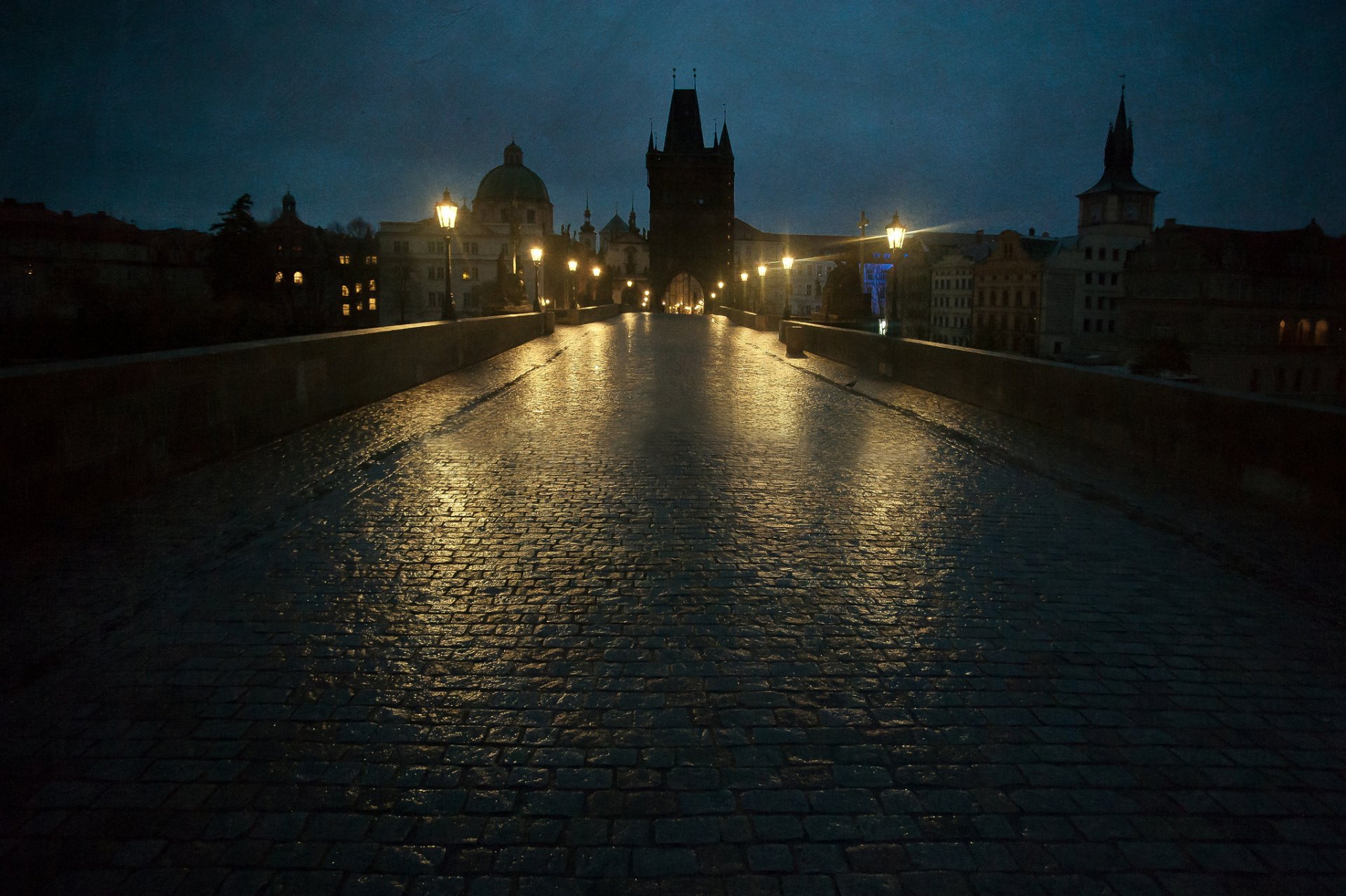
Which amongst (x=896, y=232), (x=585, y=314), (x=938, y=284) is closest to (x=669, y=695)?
(x=896, y=232)

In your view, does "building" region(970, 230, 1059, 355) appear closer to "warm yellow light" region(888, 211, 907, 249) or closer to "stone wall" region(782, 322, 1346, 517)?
"warm yellow light" region(888, 211, 907, 249)

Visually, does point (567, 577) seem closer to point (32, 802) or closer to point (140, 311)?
point (32, 802)

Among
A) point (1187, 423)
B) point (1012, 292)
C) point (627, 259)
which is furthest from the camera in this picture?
point (627, 259)

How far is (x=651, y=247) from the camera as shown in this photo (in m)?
106

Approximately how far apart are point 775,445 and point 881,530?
150 inches

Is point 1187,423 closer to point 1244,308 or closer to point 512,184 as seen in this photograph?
point 1244,308

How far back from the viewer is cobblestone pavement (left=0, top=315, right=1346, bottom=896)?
9.12 ft

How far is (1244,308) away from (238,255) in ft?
225

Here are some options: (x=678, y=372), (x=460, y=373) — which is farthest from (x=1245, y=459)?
(x=460, y=373)

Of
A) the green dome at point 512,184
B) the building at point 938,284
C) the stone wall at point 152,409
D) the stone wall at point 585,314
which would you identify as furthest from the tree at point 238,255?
the stone wall at point 152,409

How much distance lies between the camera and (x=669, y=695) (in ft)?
12.5

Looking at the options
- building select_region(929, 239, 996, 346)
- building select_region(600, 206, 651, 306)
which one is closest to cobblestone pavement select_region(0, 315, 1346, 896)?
building select_region(929, 239, 996, 346)

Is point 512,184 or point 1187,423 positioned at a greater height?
point 512,184

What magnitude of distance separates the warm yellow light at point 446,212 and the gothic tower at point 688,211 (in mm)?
82244
